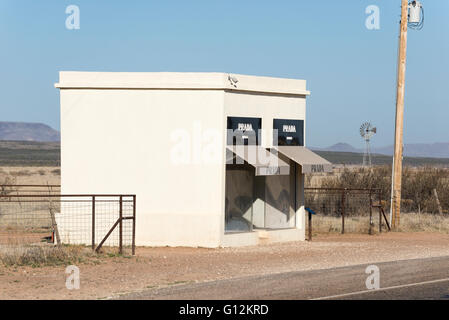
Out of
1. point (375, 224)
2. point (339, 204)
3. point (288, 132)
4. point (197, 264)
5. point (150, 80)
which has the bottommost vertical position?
point (375, 224)

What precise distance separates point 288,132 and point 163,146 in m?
4.39

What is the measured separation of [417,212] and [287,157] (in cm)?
1433

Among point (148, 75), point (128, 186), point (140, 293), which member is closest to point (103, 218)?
point (128, 186)

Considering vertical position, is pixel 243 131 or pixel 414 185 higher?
pixel 243 131

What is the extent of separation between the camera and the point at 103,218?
2236 cm

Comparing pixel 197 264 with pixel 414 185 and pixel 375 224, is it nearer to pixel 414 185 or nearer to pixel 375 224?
pixel 375 224

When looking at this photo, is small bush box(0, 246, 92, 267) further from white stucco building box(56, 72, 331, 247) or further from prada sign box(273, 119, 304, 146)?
prada sign box(273, 119, 304, 146)

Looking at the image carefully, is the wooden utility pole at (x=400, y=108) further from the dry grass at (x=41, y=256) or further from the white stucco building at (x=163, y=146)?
the dry grass at (x=41, y=256)

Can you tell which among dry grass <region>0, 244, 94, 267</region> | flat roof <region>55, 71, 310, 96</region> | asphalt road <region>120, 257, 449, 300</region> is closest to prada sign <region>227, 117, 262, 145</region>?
flat roof <region>55, 71, 310, 96</region>

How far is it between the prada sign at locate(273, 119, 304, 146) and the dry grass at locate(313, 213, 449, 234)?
4804mm

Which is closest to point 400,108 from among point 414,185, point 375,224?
point 375,224

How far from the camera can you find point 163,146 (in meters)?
22.3
